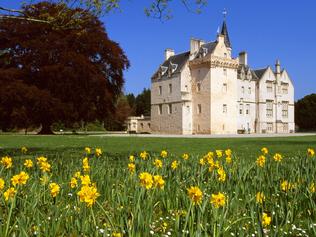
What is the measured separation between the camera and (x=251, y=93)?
220 ft

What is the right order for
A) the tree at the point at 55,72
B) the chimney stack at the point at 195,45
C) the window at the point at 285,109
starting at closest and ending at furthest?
1. the tree at the point at 55,72
2. the chimney stack at the point at 195,45
3. the window at the point at 285,109

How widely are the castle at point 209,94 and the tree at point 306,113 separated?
1722 centimetres

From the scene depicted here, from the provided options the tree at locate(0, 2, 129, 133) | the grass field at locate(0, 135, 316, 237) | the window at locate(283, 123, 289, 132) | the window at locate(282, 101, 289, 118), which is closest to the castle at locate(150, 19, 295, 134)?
the window at locate(283, 123, 289, 132)

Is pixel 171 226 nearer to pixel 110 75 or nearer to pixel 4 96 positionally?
pixel 4 96

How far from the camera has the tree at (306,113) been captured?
8269cm

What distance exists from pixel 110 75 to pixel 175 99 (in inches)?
784

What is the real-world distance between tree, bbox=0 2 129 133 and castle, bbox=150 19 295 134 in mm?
18545

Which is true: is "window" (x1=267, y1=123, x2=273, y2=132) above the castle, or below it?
below

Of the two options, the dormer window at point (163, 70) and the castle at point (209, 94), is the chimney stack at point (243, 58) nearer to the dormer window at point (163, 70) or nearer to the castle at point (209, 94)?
the castle at point (209, 94)

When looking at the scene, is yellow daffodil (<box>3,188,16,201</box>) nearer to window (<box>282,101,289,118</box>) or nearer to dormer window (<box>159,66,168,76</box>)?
dormer window (<box>159,66,168,76</box>)

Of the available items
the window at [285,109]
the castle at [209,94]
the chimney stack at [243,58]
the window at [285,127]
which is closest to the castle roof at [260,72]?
the castle at [209,94]

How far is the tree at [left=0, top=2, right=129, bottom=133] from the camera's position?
115 ft

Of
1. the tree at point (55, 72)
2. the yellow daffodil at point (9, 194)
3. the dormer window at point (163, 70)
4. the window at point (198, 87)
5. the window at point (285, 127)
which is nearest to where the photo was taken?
the yellow daffodil at point (9, 194)

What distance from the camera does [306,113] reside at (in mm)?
83875
